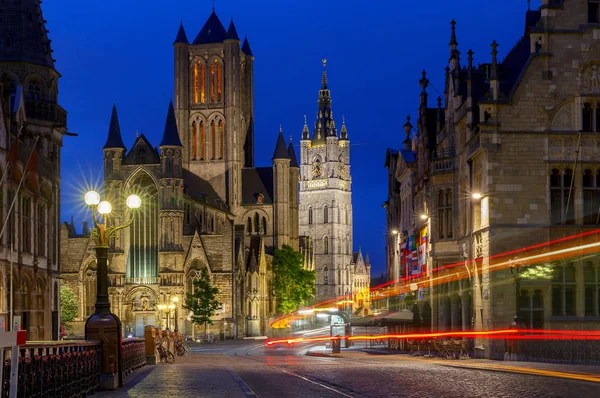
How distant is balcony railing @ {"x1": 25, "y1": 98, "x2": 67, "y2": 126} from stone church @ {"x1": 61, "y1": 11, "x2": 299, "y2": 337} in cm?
3869

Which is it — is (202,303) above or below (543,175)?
below

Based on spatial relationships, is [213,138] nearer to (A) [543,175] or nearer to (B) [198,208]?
(B) [198,208]

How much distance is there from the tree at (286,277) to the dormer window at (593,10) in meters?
78.0

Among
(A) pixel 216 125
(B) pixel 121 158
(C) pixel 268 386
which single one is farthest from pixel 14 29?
(A) pixel 216 125

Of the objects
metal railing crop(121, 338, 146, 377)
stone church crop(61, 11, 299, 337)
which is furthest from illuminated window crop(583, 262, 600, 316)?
stone church crop(61, 11, 299, 337)

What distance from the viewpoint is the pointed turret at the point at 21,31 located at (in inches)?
1745

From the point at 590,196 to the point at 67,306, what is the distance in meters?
54.5

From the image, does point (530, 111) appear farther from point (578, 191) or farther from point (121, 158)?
point (121, 158)

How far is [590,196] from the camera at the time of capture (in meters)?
40.7

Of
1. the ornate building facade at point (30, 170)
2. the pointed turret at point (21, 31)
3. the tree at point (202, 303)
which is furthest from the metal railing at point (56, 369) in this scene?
the tree at point (202, 303)

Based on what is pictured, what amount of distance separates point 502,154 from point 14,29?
69.9ft

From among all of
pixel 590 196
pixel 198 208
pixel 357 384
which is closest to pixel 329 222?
pixel 198 208

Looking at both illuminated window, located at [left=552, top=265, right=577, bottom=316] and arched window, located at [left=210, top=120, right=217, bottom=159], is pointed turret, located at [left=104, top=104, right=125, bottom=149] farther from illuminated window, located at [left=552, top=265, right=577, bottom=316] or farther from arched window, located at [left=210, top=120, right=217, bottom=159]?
illuminated window, located at [left=552, top=265, right=577, bottom=316]

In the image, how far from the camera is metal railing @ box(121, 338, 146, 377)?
1110 inches
